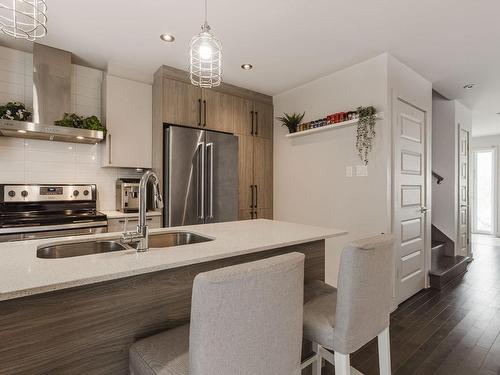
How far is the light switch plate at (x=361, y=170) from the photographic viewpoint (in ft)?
9.41

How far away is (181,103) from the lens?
3.19 metres

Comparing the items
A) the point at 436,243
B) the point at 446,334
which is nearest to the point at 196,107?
the point at 446,334

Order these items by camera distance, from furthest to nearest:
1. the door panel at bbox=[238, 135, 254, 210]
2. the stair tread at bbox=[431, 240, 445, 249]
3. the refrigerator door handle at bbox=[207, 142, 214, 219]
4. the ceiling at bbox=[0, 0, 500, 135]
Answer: the stair tread at bbox=[431, 240, 445, 249] < the door panel at bbox=[238, 135, 254, 210] < the refrigerator door handle at bbox=[207, 142, 214, 219] < the ceiling at bbox=[0, 0, 500, 135]

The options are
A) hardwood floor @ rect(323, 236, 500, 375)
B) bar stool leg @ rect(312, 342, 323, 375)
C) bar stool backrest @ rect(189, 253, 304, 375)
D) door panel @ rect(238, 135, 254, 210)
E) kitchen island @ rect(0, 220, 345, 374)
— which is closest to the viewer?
bar stool backrest @ rect(189, 253, 304, 375)

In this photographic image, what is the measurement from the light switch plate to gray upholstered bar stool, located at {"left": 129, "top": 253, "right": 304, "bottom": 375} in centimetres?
223

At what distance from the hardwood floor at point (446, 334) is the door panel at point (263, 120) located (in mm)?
2716

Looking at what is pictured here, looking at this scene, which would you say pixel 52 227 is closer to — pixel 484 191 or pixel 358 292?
pixel 358 292

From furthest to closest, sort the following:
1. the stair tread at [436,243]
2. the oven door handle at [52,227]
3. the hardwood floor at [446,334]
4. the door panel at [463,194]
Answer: the door panel at [463,194] → the stair tread at [436,243] → the oven door handle at [52,227] → the hardwood floor at [446,334]

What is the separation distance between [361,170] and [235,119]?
5.72ft

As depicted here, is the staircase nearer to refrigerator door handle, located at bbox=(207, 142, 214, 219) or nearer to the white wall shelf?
the white wall shelf

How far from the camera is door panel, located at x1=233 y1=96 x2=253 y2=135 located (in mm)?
3697

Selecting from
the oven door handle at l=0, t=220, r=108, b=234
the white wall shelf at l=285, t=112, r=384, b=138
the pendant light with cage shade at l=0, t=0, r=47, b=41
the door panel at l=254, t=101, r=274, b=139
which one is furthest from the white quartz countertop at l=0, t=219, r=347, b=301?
the door panel at l=254, t=101, r=274, b=139

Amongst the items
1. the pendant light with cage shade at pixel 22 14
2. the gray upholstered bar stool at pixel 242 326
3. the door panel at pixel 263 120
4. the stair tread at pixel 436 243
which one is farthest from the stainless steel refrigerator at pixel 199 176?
the stair tread at pixel 436 243

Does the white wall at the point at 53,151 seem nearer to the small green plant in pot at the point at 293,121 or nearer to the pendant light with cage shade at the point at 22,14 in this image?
the pendant light with cage shade at the point at 22,14
